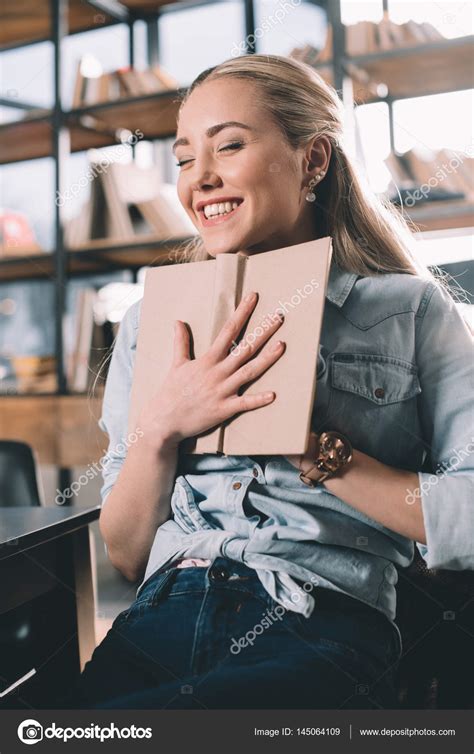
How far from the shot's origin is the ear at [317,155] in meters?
1.10

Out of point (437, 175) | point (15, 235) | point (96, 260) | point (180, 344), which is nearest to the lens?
point (180, 344)

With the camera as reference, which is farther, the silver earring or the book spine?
the silver earring

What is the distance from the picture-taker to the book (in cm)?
84

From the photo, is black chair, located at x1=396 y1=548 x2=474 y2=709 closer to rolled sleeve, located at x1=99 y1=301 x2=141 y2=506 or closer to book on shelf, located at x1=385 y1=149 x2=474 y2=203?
rolled sleeve, located at x1=99 y1=301 x2=141 y2=506

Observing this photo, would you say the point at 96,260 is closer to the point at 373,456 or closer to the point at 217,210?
the point at 217,210

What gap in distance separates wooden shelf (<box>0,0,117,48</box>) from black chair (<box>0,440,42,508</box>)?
1791 mm

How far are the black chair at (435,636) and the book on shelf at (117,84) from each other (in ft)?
6.27

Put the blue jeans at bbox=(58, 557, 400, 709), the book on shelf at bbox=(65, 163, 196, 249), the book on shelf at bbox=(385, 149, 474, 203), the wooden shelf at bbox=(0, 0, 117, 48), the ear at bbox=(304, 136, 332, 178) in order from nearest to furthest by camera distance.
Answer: the blue jeans at bbox=(58, 557, 400, 709)
the ear at bbox=(304, 136, 332, 178)
the book on shelf at bbox=(385, 149, 474, 203)
the book on shelf at bbox=(65, 163, 196, 249)
the wooden shelf at bbox=(0, 0, 117, 48)

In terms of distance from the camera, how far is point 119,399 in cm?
115

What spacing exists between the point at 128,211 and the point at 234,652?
1.89 meters

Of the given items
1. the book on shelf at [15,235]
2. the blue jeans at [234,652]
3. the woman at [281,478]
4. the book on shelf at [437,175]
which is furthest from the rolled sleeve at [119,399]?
the book on shelf at [15,235]

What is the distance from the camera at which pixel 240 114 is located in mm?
1020

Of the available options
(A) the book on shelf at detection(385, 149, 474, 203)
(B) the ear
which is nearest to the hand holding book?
(B) the ear

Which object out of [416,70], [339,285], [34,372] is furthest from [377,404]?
[34,372]
